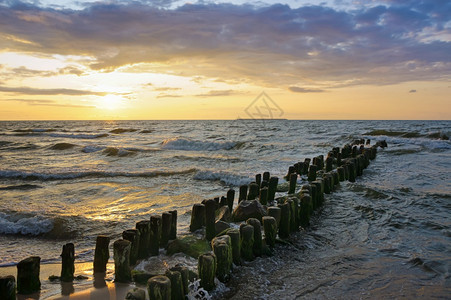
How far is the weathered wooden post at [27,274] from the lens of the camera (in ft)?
13.4

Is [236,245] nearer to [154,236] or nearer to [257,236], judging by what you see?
[257,236]

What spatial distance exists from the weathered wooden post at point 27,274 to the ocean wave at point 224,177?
32.5 feet

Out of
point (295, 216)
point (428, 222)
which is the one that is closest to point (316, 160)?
point (428, 222)

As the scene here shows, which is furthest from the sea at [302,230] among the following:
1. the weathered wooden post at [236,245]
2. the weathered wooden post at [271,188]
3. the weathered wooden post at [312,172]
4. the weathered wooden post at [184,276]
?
the weathered wooden post at [271,188]

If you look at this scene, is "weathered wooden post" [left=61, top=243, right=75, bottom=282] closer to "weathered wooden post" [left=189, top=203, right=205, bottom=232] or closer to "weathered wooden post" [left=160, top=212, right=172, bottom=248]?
"weathered wooden post" [left=160, top=212, right=172, bottom=248]

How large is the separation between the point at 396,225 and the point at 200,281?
5.27 metres

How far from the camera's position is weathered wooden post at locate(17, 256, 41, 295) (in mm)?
4094

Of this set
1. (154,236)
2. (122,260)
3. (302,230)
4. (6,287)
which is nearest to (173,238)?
(154,236)

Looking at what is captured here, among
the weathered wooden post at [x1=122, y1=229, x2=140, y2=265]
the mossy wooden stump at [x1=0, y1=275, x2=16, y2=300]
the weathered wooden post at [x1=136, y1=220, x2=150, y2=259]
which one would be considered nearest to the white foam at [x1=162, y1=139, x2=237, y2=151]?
the weathered wooden post at [x1=136, y1=220, x2=150, y2=259]

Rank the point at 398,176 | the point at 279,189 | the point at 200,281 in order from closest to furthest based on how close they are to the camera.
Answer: the point at 200,281 → the point at 279,189 → the point at 398,176

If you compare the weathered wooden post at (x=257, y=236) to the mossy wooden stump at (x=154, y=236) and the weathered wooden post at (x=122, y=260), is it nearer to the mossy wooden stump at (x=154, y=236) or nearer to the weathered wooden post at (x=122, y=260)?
the mossy wooden stump at (x=154, y=236)

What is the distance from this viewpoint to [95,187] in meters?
13.0

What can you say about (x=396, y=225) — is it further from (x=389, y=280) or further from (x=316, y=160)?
(x=316, y=160)

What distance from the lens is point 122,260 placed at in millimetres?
4516
